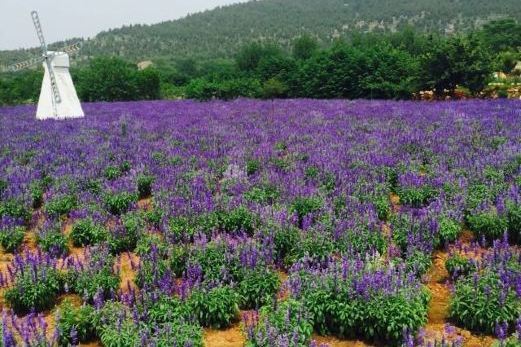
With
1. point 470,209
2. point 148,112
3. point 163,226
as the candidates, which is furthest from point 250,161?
point 148,112

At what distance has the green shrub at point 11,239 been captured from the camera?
353 inches

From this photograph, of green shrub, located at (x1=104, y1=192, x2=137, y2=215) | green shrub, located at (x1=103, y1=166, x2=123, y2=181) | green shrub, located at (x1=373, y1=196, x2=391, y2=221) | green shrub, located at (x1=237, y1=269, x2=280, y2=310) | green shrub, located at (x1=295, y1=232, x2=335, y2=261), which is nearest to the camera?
green shrub, located at (x1=237, y1=269, x2=280, y2=310)

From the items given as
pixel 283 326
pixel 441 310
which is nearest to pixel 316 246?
pixel 441 310

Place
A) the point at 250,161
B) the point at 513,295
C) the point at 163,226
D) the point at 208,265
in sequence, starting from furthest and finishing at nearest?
the point at 250,161
the point at 163,226
the point at 208,265
the point at 513,295

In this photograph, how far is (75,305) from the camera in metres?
6.98

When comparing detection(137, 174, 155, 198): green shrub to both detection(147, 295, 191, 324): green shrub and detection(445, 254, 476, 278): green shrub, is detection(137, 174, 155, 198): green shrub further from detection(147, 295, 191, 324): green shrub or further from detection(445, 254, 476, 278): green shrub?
detection(445, 254, 476, 278): green shrub

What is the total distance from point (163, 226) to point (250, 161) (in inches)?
178

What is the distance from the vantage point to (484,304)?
19.6ft

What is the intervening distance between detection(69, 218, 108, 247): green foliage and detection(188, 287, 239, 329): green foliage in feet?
10.7

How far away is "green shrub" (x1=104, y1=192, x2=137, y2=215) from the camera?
10295 mm

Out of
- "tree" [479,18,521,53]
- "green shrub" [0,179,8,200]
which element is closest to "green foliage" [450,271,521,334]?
"green shrub" [0,179,8,200]

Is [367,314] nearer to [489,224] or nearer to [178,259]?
[178,259]

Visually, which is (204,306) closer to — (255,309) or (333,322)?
(255,309)

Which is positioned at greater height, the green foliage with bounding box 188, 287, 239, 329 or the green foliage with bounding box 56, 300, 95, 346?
the green foliage with bounding box 56, 300, 95, 346
